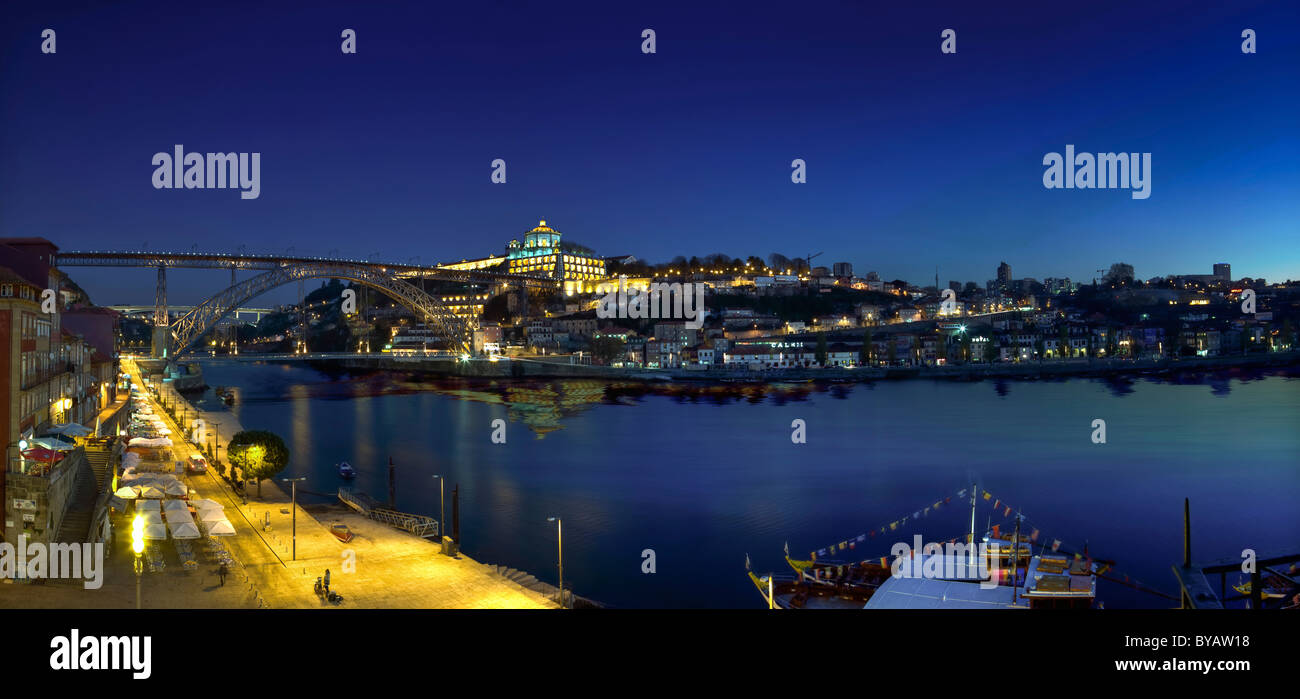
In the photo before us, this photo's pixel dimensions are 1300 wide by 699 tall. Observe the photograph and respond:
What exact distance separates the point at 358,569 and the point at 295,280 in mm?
25467

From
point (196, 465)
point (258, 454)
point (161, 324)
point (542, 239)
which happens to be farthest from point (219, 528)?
point (542, 239)

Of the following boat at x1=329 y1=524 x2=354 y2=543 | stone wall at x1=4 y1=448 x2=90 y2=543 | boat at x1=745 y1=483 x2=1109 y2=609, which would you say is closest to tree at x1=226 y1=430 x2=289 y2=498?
boat at x1=329 y1=524 x2=354 y2=543

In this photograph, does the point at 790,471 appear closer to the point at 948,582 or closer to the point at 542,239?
the point at 948,582

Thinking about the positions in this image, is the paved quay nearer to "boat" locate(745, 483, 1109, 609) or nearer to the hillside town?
"boat" locate(745, 483, 1109, 609)

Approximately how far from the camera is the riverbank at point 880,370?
3027 centimetres

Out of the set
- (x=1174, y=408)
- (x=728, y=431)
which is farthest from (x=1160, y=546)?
(x=1174, y=408)

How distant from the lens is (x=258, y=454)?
26.0 feet

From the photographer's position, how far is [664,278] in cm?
4956

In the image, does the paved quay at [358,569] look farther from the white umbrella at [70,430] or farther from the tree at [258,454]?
the white umbrella at [70,430]

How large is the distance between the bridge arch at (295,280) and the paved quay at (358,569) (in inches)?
848

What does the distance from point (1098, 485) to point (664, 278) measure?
130 ft
